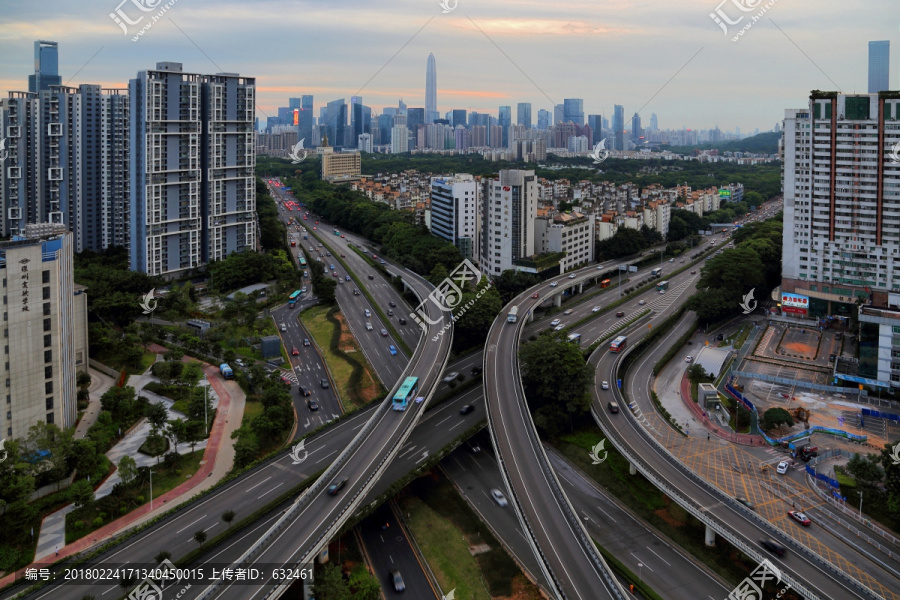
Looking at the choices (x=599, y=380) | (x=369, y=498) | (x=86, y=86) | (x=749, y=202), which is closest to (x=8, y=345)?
(x=369, y=498)

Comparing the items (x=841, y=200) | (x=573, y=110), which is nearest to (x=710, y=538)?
(x=841, y=200)

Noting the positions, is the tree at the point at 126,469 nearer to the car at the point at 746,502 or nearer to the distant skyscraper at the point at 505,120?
the car at the point at 746,502

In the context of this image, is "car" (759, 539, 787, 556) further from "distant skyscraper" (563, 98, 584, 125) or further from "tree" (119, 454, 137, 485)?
"distant skyscraper" (563, 98, 584, 125)

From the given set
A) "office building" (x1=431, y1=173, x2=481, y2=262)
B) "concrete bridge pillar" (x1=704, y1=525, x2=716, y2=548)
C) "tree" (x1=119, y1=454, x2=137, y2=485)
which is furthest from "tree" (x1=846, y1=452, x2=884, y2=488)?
"office building" (x1=431, y1=173, x2=481, y2=262)

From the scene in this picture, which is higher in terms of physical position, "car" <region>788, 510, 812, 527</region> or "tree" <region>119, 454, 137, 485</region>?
"tree" <region>119, 454, 137, 485</region>

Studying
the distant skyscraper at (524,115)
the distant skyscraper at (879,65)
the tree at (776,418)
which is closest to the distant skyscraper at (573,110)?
the distant skyscraper at (524,115)

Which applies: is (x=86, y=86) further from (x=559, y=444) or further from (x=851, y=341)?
(x=851, y=341)

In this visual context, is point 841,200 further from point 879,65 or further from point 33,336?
point 33,336
